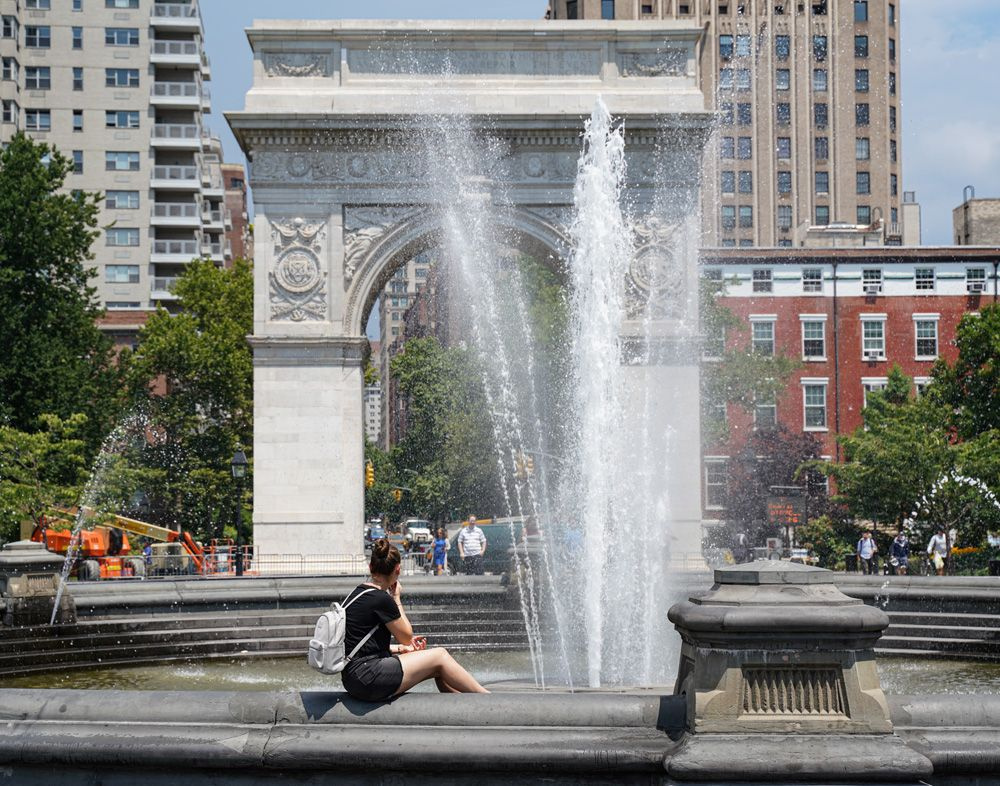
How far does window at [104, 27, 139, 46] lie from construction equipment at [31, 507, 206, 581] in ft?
108

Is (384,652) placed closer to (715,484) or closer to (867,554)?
(867,554)

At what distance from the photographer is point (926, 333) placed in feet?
177

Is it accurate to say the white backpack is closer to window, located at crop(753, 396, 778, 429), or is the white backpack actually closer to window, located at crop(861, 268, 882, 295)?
window, located at crop(753, 396, 778, 429)

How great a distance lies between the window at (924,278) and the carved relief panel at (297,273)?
3187cm

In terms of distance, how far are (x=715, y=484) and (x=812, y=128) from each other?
1326 inches

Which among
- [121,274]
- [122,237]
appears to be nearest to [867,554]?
[121,274]

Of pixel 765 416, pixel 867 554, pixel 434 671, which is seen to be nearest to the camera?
pixel 434 671

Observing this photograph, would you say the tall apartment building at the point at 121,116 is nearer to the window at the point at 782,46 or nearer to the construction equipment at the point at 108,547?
the construction equipment at the point at 108,547

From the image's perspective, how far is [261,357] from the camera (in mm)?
28734

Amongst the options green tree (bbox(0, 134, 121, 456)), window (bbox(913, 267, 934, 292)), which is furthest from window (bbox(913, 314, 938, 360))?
green tree (bbox(0, 134, 121, 456))

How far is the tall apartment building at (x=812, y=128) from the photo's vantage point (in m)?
75.9

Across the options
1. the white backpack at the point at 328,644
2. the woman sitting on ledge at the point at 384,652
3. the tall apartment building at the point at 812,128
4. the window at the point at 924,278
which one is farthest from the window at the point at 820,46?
the white backpack at the point at 328,644

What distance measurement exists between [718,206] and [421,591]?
60.5 meters

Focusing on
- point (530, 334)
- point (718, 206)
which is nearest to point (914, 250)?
point (530, 334)
